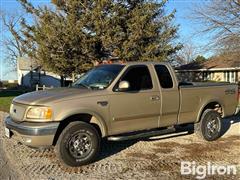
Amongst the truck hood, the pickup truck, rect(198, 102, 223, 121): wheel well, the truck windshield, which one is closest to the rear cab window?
the pickup truck

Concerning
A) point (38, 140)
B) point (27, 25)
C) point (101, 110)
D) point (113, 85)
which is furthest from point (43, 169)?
point (27, 25)

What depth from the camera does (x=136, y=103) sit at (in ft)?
24.5

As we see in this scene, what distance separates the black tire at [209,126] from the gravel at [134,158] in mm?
185

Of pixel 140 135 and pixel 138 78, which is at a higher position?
pixel 138 78

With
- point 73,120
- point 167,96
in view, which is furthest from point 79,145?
point 167,96

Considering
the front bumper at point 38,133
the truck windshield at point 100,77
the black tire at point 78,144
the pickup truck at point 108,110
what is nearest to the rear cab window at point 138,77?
the pickup truck at point 108,110

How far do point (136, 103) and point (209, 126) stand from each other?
2.58 metres

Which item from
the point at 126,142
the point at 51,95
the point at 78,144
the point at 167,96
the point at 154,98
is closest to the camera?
the point at 78,144

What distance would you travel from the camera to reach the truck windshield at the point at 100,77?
7.43m

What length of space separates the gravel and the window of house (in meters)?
1.41

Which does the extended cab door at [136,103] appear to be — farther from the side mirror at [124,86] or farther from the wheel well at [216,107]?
the wheel well at [216,107]

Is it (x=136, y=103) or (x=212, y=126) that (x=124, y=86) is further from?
(x=212, y=126)

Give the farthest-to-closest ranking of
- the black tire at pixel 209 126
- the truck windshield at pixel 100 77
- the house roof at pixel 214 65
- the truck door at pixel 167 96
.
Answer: the house roof at pixel 214 65 < the black tire at pixel 209 126 < the truck door at pixel 167 96 < the truck windshield at pixel 100 77

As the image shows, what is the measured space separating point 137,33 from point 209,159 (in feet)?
54.5
